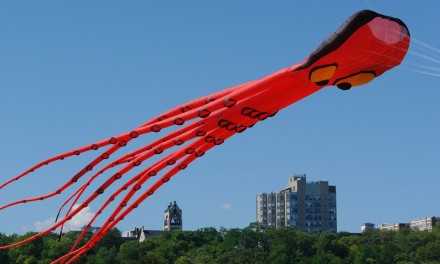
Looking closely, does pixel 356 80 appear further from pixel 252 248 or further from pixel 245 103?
pixel 252 248

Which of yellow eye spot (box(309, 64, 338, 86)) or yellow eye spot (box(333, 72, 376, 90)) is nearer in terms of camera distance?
yellow eye spot (box(309, 64, 338, 86))

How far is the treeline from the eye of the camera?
12194 cm

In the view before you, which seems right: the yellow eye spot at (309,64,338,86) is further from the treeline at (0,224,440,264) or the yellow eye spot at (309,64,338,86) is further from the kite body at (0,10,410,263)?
the treeline at (0,224,440,264)

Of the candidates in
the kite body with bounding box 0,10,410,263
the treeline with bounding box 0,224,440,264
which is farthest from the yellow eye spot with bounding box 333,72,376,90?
the treeline with bounding box 0,224,440,264

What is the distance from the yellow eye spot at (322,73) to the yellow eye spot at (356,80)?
0.90 ft

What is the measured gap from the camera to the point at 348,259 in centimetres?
12800

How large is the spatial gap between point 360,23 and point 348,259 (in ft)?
383

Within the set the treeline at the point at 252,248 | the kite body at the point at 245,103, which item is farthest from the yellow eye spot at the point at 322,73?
the treeline at the point at 252,248

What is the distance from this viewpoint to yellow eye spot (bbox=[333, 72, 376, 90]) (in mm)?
A: 15000

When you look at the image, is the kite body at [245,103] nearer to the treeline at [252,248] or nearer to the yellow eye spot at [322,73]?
the yellow eye spot at [322,73]

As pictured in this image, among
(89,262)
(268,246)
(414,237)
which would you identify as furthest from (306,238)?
(89,262)

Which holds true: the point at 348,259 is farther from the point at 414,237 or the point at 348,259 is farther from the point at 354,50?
the point at 354,50

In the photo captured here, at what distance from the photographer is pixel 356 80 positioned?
1516 centimetres

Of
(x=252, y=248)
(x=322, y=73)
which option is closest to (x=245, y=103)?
(x=322, y=73)
